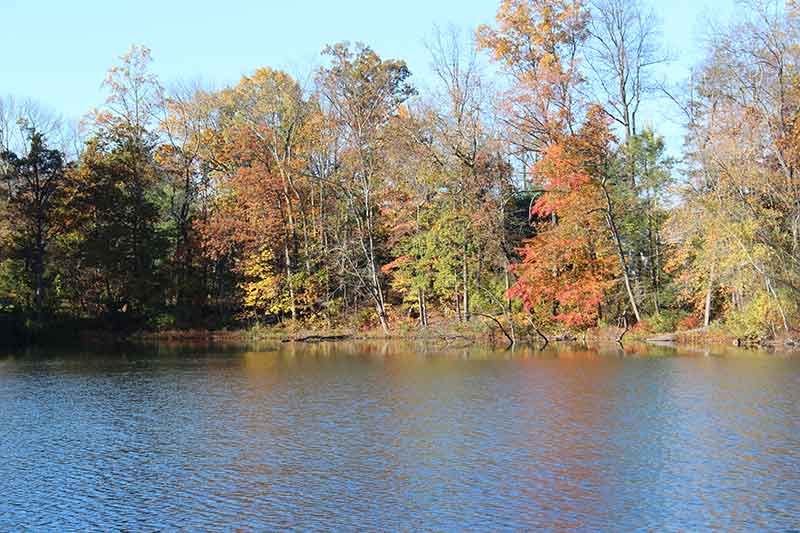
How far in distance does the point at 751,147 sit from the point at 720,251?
4346 mm

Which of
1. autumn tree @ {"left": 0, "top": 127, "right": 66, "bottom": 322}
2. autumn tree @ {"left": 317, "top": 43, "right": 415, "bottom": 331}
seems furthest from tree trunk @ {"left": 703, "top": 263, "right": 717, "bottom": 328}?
autumn tree @ {"left": 0, "top": 127, "right": 66, "bottom": 322}

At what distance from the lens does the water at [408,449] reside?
12.2m

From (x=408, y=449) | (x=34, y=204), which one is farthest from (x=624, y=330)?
(x=34, y=204)

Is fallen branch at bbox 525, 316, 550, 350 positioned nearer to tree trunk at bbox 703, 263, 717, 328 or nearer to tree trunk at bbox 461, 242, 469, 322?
tree trunk at bbox 461, 242, 469, 322

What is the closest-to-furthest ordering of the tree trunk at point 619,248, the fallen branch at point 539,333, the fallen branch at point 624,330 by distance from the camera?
1. the fallen branch at point 624,330
2. the tree trunk at point 619,248
3. the fallen branch at point 539,333

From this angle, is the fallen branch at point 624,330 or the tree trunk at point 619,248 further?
the tree trunk at point 619,248

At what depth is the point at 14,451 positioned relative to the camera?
1623 centimetres

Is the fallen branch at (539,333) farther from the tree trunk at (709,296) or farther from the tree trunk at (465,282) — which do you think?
the tree trunk at (709,296)

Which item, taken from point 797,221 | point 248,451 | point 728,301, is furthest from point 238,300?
point 248,451

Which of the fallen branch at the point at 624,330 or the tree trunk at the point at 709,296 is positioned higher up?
the tree trunk at the point at 709,296

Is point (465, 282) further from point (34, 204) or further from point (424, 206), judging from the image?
point (34, 204)

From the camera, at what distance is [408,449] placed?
1625cm

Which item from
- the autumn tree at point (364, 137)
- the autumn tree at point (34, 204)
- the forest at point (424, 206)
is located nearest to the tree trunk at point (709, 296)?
the forest at point (424, 206)

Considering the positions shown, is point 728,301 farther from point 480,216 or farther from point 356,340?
A: point 356,340
